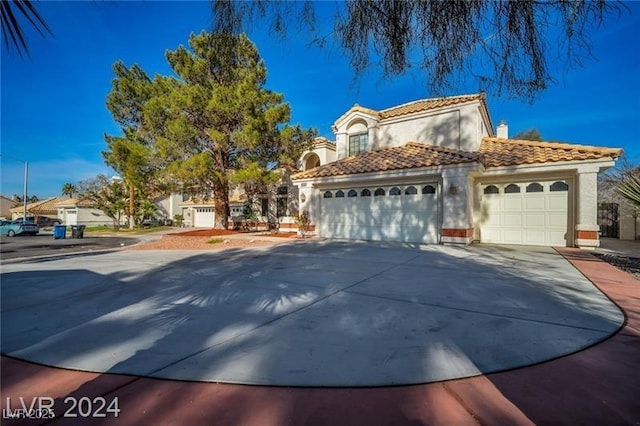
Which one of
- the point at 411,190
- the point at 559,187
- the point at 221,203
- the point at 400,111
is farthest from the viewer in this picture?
the point at 221,203

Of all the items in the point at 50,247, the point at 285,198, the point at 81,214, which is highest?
the point at 285,198

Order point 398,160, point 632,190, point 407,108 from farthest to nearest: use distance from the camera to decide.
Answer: point 407,108 < point 398,160 < point 632,190

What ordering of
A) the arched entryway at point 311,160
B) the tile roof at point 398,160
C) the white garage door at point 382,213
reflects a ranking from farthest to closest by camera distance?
the arched entryway at point 311,160
the white garage door at point 382,213
the tile roof at point 398,160

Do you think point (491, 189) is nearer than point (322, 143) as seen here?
Yes

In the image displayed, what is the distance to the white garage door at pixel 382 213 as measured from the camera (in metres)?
13.5

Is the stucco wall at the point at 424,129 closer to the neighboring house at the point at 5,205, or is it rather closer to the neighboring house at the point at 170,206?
the neighboring house at the point at 170,206

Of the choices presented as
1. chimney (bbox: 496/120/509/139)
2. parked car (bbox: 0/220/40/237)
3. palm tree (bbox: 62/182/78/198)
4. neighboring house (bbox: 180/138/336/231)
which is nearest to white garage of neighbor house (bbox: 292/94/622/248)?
chimney (bbox: 496/120/509/139)

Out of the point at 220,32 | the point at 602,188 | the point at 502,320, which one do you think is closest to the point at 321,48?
the point at 220,32

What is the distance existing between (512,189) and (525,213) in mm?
1097

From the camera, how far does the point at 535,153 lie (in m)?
12.5

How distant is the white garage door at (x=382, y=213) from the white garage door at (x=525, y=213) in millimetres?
2442

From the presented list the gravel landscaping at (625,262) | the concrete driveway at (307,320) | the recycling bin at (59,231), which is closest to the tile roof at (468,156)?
the gravel landscaping at (625,262)

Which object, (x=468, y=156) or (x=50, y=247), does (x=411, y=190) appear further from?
(x=50, y=247)

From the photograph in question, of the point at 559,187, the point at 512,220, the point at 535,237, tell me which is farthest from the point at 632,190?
the point at 512,220
